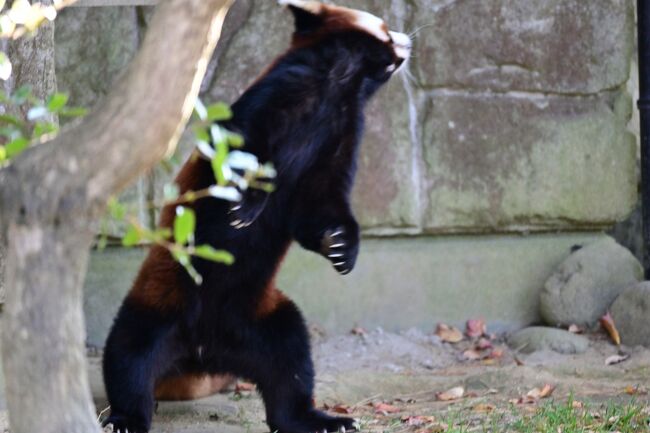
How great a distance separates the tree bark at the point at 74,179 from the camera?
2230mm

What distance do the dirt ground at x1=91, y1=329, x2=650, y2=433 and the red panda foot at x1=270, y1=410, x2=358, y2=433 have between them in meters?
0.12

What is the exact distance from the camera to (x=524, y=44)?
643 cm

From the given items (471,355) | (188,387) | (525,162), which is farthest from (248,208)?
Result: (525,162)

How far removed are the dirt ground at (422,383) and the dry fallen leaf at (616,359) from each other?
28 mm

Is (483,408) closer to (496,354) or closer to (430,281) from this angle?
(496,354)

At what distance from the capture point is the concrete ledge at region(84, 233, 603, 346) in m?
6.45

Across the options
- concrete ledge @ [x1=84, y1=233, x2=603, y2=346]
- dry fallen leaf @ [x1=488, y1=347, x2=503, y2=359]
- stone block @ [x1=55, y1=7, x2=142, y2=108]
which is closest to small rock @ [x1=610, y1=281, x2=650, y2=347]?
concrete ledge @ [x1=84, y1=233, x2=603, y2=346]

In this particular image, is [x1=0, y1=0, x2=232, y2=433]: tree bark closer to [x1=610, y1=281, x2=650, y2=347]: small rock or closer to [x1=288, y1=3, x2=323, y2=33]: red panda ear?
[x1=288, y1=3, x2=323, y2=33]: red panda ear

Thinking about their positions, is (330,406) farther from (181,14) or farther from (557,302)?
(181,14)

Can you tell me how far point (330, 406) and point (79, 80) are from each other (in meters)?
2.18

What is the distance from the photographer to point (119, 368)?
4.37 meters

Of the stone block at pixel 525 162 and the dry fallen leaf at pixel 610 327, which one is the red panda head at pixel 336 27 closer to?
the stone block at pixel 525 162

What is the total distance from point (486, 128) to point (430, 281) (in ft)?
3.10

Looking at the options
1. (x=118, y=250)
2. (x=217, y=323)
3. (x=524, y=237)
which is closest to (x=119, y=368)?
(x=217, y=323)
